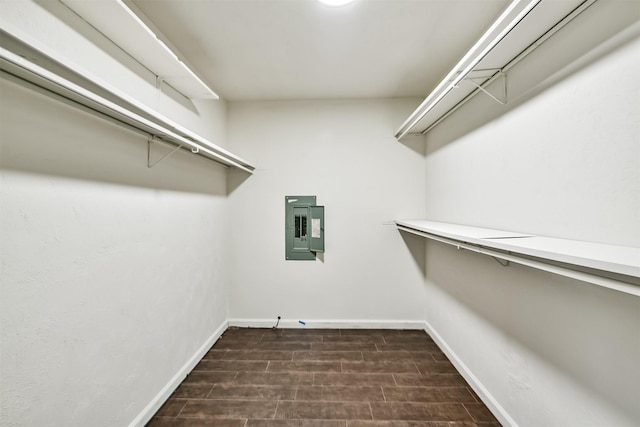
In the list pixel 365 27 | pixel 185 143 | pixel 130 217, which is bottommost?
pixel 130 217

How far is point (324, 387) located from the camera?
191 centimetres

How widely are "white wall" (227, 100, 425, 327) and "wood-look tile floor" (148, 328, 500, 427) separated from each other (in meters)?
0.42

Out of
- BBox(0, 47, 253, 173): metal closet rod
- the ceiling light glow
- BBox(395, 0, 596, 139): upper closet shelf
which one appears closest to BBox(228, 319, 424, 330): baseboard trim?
BBox(0, 47, 253, 173): metal closet rod

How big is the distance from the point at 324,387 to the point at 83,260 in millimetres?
1783

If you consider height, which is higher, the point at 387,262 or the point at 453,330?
the point at 387,262

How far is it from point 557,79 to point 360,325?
8.77 feet

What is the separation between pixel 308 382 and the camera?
1.97 meters

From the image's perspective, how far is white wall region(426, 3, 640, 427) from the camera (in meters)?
0.93

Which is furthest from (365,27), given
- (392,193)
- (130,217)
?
(130,217)

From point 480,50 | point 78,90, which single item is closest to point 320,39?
point 480,50

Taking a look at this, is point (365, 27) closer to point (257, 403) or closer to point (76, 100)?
point (76, 100)

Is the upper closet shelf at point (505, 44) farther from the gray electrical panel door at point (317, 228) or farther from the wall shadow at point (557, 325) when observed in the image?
the gray electrical panel door at point (317, 228)

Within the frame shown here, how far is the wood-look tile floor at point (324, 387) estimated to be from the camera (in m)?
1.64

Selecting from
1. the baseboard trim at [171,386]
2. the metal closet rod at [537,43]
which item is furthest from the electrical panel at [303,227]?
the metal closet rod at [537,43]
